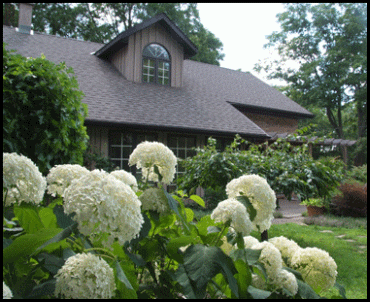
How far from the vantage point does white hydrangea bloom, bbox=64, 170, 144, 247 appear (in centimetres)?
A: 74

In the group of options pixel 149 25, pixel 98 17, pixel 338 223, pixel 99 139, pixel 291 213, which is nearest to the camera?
pixel 338 223

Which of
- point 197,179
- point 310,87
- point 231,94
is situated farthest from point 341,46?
point 197,179

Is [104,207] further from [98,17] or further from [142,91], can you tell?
[98,17]

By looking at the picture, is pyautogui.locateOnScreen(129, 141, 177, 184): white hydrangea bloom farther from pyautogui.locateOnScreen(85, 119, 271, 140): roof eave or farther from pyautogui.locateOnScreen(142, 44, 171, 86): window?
pyautogui.locateOnScreen(142, 44, 171, 86): window

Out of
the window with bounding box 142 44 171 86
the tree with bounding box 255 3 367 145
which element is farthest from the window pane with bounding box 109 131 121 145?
the tree with bounding box 255 3 367 145

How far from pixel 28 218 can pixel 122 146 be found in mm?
8736

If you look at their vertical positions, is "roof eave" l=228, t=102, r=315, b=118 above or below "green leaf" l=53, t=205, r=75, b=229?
above

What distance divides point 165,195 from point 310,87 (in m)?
24.0

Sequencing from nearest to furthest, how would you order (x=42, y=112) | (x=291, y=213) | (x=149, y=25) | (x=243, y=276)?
(x=243, y=276) → (x=42, y=112) → (x=291, y=213) → (x=149, y=25)

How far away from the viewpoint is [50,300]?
0.80 m

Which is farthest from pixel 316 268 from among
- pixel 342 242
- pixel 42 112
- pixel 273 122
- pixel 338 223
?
pixel 273 122

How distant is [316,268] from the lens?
120 cm

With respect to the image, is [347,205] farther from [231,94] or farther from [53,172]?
[53,172]

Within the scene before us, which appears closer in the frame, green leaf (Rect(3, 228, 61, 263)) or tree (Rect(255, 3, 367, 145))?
green leaf (Rect(3, 228, 61, 263))
